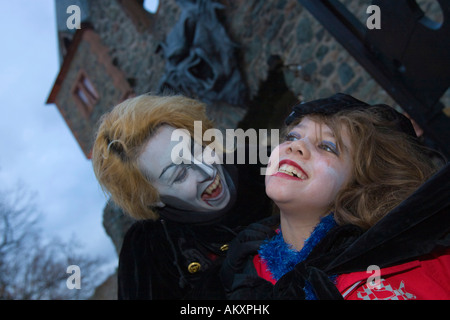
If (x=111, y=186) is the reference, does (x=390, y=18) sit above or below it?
above

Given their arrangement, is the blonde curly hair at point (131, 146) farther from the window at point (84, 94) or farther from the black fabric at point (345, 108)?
the window at point (84, 94)

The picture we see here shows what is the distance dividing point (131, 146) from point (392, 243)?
1.28m

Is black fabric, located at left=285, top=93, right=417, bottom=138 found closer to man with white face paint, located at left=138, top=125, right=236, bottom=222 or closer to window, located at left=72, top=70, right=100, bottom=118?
man with white face paint, located at left=138, top=125, right=236, bottom=222

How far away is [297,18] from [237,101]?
1.16 m

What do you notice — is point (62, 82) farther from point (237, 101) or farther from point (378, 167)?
point (378, 167)

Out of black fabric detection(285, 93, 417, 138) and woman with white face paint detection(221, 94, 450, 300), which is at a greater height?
black fabric detection(285, 93, 417, 138)

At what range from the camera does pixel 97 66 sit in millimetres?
7051

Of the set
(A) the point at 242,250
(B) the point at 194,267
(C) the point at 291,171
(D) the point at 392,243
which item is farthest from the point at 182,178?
(D) the point at 392,243

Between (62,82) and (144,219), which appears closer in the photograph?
(144,219)

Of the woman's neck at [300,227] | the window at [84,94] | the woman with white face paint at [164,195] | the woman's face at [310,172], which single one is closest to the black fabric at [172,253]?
the woman with white face paint at [164,195]

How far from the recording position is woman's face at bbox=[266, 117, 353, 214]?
1.43m

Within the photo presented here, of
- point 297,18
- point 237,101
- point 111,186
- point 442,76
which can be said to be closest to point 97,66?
point 237,101

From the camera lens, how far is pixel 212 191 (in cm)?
202

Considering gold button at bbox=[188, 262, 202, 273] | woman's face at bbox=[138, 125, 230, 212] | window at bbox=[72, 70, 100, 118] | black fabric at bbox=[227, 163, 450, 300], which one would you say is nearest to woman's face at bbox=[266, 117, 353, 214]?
black fabric at bbox=[227, 163, 450, 300]
